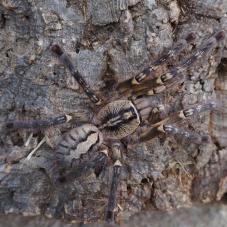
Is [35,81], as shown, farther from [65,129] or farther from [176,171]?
[176,171]

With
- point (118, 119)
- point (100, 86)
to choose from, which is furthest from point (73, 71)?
point (118, 119)

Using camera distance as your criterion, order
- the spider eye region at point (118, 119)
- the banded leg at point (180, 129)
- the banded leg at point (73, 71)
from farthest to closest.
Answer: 1. the spider eye region at point (118, 119)
2. the banded leg at point (180, 129)
3. the banded leg at point (73, 71)

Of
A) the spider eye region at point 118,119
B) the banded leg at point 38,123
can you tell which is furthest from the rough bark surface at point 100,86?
the spider eye region at point 118,119

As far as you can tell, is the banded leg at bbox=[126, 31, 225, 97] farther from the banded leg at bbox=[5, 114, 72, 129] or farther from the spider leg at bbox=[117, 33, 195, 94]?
the banded leg at bbox=[5, 114, 72, 129]

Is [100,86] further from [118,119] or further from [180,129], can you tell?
[180,129]

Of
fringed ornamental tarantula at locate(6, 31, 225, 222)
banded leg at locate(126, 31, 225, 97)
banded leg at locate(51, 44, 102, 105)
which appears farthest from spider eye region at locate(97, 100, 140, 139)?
banded leg at locate(51, 44, 102, 105)

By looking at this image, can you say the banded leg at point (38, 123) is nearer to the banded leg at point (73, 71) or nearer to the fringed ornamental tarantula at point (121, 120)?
the fringed ornamental tarantula at point (121, 120)

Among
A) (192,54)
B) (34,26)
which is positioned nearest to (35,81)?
(34,26)
